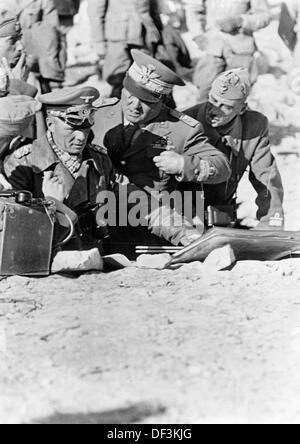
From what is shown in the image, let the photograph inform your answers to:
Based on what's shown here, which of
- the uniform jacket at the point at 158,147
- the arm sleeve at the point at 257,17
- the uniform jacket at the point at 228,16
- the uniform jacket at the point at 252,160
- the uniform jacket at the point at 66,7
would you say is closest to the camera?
the uniform jacket at the point at 158,147

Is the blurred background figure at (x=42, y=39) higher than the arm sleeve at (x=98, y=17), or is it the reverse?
the arm sleeve at (x=98, y=17)

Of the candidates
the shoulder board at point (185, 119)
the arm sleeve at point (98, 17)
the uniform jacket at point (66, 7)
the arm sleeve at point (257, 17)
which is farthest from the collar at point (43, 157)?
the arm sleeve at point (257, 17)

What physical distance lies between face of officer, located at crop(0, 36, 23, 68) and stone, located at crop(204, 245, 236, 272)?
237 centimetres

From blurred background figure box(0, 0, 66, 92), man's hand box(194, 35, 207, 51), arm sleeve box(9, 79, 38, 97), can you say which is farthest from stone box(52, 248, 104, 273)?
man's hand box(194, 35, 207, 51)

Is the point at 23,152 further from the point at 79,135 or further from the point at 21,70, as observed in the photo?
the point at 21,70

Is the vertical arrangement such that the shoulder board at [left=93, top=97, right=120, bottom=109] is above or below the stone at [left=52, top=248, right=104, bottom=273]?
above

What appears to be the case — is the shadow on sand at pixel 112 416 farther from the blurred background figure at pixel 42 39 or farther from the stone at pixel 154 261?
the blurred background figure at pixel 42 39

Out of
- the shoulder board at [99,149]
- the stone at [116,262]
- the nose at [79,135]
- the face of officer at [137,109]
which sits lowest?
the stone at [116,262]

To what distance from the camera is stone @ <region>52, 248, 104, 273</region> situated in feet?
19.1

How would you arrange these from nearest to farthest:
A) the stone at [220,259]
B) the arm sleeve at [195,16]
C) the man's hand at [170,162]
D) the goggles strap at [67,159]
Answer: the stone at [220,259], the goggles strap at [67,159], the man's hand at [170,162], the arm sleeve at [195,16]

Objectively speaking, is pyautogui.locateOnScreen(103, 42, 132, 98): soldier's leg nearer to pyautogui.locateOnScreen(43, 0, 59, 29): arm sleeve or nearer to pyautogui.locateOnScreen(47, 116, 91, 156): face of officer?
pyautogui.locateOnScreen(43, 0, 59, 29): arm sleeve

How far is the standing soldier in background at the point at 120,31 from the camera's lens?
8.58 metres

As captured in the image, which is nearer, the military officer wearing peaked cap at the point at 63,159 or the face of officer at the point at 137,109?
the military officer wearing peaked cap at the point at 63,159

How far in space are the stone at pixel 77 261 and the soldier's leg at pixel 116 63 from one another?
2.72 m
